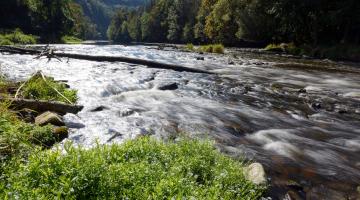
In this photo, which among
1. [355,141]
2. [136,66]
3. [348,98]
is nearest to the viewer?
[355,141]

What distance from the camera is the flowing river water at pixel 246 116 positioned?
10383 millimetres

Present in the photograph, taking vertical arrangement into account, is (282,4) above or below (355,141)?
above

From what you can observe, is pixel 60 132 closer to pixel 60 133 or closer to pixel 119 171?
pixel 60 133

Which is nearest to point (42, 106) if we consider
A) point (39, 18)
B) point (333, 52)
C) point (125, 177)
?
point (125, 177)

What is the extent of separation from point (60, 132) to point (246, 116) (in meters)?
7.94

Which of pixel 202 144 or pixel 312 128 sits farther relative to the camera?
pixel 312 128

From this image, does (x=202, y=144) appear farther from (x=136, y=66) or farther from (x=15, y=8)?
(x=15, y=8)

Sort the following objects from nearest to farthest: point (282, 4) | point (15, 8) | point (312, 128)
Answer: point (312, 128) < point (282, 4) < point (15, 8)

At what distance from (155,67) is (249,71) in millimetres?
7894

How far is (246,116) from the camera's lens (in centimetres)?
1579

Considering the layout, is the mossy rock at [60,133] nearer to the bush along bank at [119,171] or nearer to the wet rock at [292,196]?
the bush along bank at [119,171]

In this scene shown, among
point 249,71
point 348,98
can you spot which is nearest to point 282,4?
point 249,71

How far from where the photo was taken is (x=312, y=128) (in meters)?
14.4

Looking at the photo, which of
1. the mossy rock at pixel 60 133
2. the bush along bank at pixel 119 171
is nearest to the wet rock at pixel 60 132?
the mossy rock at pixel 60 133
